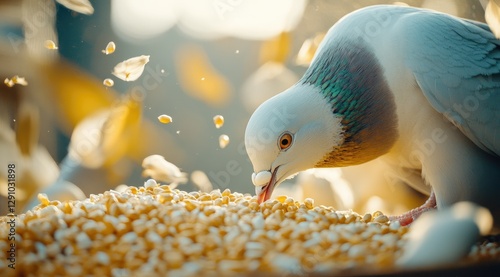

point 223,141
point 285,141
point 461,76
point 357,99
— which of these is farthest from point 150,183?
point 461,76

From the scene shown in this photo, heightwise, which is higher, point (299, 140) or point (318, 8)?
Answer: point (318, 8)

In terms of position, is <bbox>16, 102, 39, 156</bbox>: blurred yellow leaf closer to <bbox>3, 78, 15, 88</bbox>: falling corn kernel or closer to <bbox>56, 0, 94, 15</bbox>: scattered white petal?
<bbox>3, 78, 15, 88</bbox>: falling corn kernel

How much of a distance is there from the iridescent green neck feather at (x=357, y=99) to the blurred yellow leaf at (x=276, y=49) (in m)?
0.14

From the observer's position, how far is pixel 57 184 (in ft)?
3.20

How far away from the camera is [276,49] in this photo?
1.07 meters

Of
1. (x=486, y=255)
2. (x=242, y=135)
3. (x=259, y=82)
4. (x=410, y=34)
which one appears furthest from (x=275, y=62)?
(x=486, y=255)

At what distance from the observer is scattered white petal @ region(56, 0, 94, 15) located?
0.91m

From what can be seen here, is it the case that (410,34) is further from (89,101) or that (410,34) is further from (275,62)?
(89,101)

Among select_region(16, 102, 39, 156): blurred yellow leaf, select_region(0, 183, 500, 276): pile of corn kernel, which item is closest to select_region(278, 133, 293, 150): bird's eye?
select_region(0, 183, 500, 276): pile of corn kernel

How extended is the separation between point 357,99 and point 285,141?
15 centimetres

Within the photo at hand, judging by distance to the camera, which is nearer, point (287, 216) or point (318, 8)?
point (287, 216)

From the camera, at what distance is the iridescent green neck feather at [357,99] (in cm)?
90

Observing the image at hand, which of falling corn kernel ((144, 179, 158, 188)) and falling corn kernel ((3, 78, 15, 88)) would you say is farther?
falling corn kernel ((144, 179, 158, 188))

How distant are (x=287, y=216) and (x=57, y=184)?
1.50 feet
